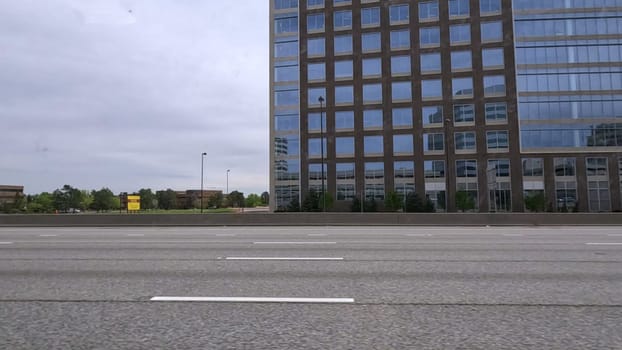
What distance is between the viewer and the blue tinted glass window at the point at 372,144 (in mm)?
56312

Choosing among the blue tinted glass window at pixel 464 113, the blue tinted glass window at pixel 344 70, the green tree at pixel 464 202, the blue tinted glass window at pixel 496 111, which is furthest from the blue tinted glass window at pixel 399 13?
the green tree at pixel 464 202

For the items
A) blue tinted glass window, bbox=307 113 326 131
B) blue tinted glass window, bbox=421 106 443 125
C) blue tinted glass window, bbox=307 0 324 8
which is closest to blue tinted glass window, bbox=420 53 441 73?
blue tinted glass window, bbox=421 106 443 125

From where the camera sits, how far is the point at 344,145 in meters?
57.3

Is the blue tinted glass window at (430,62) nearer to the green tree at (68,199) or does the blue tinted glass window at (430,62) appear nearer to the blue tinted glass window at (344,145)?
the blue tinted glass window at (344,145)

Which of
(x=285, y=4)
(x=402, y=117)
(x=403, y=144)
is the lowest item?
(x=403, y=144)

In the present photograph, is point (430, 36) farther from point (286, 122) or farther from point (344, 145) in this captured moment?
point (286, 122)

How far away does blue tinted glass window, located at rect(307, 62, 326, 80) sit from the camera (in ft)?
192

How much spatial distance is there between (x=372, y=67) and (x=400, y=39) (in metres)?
5.10

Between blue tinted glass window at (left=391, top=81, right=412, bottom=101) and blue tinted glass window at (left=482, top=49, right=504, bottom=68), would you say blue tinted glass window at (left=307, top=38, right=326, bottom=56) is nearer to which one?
blue tinted glass window at (left=391, top=81, right=412, bottom=101)

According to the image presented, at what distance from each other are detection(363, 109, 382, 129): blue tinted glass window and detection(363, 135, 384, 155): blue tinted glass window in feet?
4.78

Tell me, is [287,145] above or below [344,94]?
below

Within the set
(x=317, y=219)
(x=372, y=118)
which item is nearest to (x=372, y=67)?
(x=372, y=118)

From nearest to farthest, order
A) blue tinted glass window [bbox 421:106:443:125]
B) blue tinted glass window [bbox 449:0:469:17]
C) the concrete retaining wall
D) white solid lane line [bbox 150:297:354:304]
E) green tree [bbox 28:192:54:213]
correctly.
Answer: white solid lane line [bbox 150:297:354:304] → the concrete retaining wall → blue tinted glass window [bbox 421:106:443:125] → blue tinted glass window [bbox 449:0:469:17] → green tree [bbox 28:192:54:213]

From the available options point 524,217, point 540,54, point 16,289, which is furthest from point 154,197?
point 16,289
